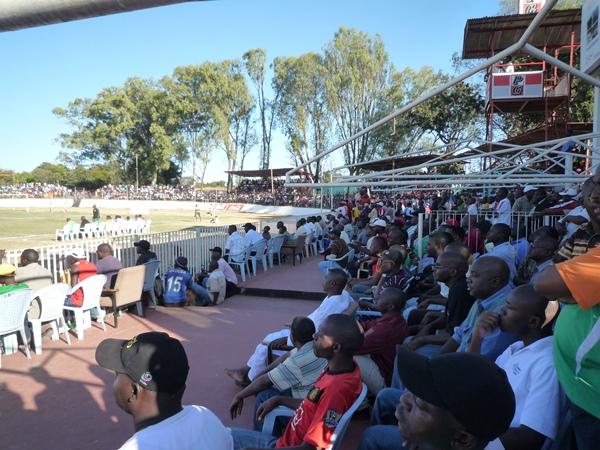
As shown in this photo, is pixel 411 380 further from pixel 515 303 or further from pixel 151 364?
pixel 515 303

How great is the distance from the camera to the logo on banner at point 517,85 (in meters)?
16.6

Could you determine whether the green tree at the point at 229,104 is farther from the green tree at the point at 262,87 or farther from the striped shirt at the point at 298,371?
the striped shirt at the point at 298,371

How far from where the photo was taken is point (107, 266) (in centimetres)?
714

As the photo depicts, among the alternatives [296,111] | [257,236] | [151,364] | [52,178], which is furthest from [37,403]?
[52,178]

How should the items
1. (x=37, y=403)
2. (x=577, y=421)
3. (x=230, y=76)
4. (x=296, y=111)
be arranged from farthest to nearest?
(x=230, y=76) → (x=296, y=111) → (x=37, y=403) → (x=577, y=421)

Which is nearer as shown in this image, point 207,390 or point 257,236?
point 207,390

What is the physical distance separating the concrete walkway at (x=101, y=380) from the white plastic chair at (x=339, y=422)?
2.92ft

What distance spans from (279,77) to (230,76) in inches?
374

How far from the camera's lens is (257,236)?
36.9 ft

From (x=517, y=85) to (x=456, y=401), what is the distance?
18.3 meters

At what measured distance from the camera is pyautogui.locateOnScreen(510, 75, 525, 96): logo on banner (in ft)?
54.5

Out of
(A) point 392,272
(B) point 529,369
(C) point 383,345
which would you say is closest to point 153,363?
(B) point 529,369

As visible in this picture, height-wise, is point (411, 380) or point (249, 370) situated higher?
point (411, 380)

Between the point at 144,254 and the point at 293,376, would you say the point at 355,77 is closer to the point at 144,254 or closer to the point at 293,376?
the point at 144,254
